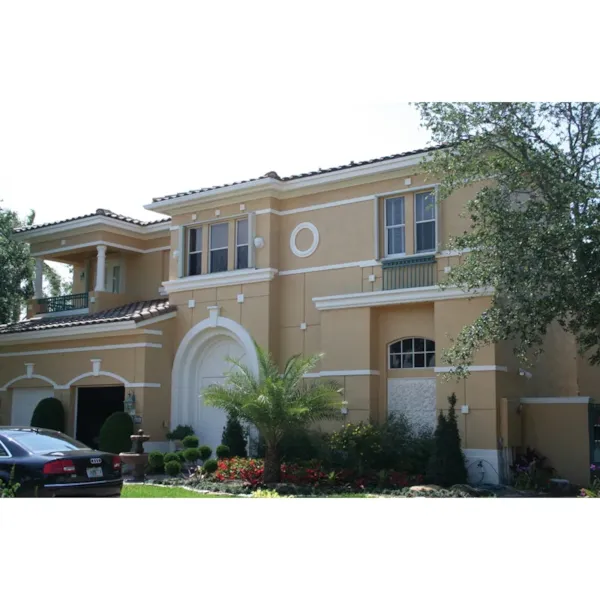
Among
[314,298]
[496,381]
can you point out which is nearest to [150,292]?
[314,298]

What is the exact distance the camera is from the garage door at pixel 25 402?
24.8 m

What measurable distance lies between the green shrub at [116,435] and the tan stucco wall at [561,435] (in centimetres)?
1015

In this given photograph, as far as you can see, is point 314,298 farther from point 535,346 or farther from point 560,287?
point 560,287

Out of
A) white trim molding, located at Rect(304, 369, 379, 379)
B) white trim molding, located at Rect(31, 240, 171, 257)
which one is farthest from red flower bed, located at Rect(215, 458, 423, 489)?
white trim molding, located at Rect(31, 240, 171, 257)

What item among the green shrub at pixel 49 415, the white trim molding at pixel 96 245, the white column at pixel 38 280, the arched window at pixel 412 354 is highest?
the white trim molding at pixel 96 245

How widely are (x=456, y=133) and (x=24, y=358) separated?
1592 cm

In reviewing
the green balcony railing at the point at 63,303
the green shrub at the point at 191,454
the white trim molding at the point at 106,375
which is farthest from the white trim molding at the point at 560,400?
the green balcony railing at the point at 63,303

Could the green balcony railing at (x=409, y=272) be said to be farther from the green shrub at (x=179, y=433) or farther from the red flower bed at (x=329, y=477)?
the green shrub at (x=179, y=433)

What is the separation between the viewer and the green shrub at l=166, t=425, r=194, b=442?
22047 millimetres

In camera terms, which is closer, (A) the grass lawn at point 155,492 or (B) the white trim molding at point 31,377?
(A) the grass lawn at point 155,492

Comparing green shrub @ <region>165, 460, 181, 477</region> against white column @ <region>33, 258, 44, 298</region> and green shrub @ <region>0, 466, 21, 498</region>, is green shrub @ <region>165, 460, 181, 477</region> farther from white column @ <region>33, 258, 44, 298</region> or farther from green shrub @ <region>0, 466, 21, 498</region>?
white column @ <region>33, 258, 44, 298</region>

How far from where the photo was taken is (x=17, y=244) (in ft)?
91.2

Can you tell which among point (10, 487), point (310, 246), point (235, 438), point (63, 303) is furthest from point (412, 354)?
point (63, 303)

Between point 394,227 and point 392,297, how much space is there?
214 cm
